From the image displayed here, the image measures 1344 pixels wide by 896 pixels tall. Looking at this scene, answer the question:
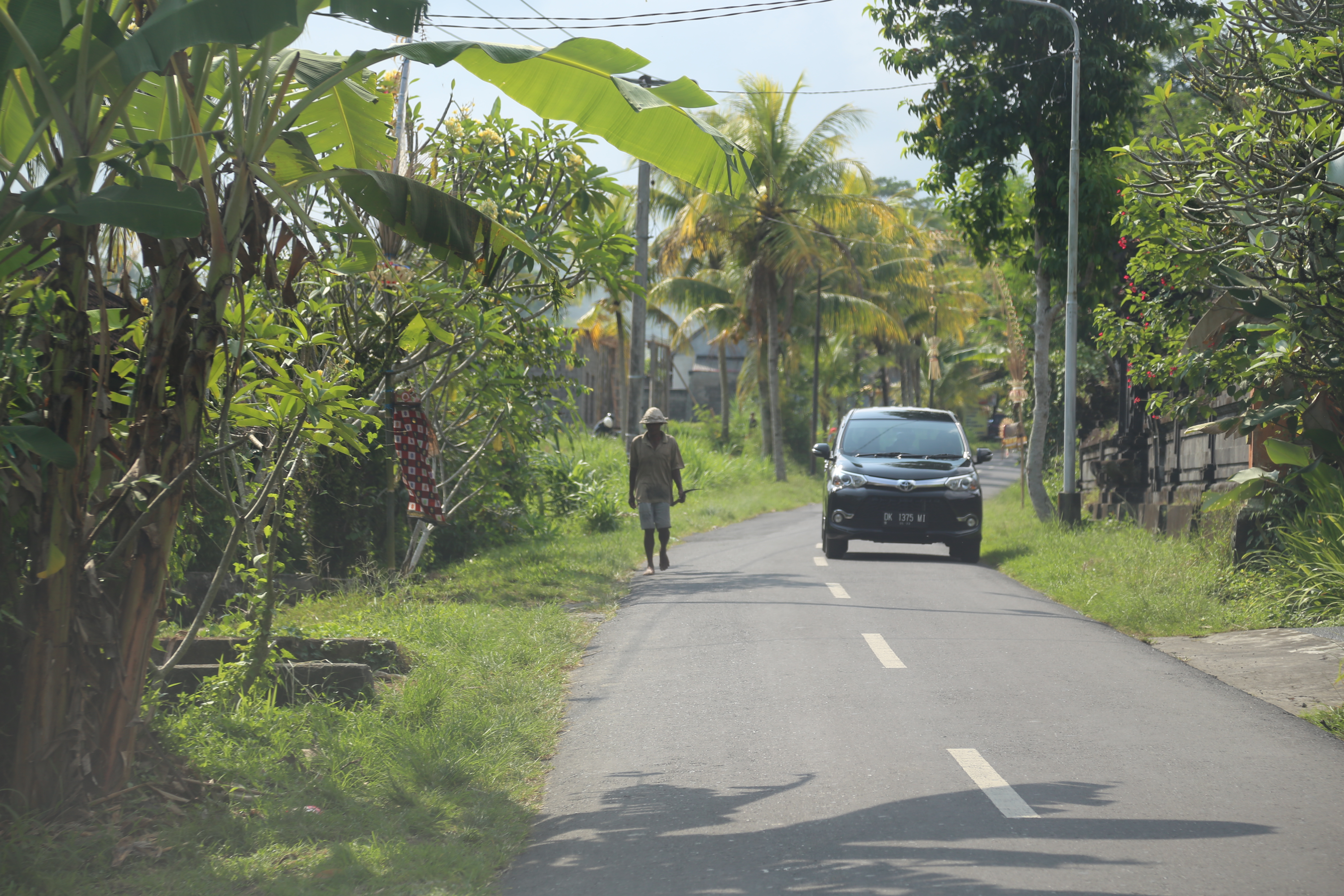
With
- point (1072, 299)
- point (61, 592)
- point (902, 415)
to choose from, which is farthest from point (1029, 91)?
point (61, 592)

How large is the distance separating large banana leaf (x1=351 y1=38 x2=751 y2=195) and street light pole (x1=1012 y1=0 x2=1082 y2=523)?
1084 centimetres

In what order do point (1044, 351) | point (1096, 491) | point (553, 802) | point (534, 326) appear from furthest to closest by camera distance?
point (1096, 491) → point (1044, 351) → point (534, 326) → point (553, 802)

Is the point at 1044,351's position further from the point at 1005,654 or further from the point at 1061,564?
the point at 1005,654

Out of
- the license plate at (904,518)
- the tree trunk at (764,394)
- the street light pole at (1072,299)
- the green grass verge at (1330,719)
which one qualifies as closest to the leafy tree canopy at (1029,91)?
the street light pole at (1072,299)

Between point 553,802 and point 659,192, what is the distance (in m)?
29.1

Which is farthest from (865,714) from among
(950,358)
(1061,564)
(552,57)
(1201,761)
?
(950,358)

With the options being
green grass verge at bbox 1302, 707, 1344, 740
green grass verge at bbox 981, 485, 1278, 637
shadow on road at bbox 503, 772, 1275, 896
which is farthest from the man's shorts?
shadow on road at bbox 503, 772, 1275, 896

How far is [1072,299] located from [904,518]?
190 inches

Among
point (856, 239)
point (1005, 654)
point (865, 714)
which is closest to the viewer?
point (865, 714)

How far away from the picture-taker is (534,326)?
1148cm

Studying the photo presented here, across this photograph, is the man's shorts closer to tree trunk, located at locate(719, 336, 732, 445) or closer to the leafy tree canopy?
the leafy tree canopy

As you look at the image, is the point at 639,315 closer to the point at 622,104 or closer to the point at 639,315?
the point at 639,315

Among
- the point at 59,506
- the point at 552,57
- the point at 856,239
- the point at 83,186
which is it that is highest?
the point at 856,239

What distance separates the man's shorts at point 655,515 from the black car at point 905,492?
228 cm
